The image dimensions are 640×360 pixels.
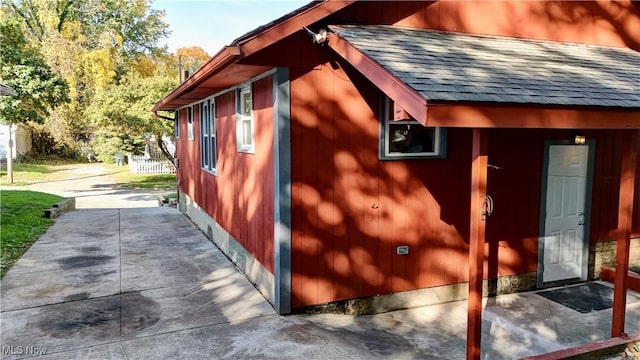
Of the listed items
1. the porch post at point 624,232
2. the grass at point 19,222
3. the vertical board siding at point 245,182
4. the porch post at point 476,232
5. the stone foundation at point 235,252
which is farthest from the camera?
the grass at point 19,222

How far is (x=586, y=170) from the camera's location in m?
6.86

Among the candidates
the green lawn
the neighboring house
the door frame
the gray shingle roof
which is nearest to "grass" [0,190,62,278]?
the green lawn

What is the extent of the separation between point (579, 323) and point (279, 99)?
14.0ft

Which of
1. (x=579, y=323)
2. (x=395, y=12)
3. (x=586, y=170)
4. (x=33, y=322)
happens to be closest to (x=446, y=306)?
(x=579, y=323)

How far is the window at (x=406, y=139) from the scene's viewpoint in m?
5.47

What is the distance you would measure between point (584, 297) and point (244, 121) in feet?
17.3

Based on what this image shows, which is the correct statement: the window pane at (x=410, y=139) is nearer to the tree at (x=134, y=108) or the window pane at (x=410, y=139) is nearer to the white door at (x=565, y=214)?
the white door at (x=565, y=214)

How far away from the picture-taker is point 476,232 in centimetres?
386

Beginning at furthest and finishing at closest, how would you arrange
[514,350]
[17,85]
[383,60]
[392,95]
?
1. [17,85]
2. [514,350]
3. [383,60]
4. [392,95]

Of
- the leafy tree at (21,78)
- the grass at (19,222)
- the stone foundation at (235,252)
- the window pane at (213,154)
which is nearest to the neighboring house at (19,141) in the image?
the grass at (19,222)

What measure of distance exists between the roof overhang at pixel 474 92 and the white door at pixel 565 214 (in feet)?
5.70

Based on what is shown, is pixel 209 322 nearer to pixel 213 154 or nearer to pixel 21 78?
pixel 213 154

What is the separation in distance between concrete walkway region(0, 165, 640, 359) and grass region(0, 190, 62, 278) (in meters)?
0.54

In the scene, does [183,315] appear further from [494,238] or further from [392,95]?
[494,238]
